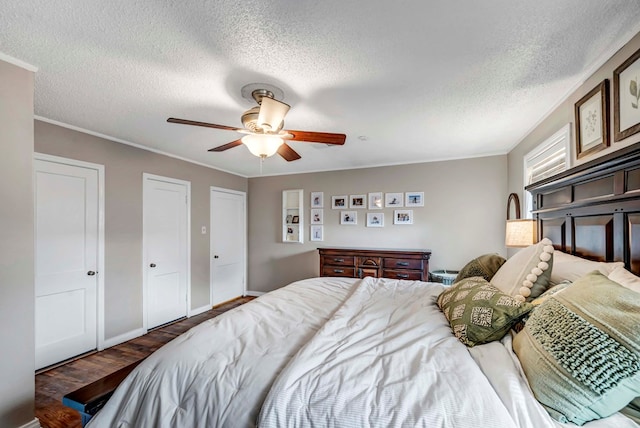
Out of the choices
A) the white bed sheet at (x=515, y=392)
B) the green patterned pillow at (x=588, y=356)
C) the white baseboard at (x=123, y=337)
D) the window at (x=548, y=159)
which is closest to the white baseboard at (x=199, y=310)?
the white baseboard at (x=123, y=337)

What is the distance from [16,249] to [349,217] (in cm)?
375

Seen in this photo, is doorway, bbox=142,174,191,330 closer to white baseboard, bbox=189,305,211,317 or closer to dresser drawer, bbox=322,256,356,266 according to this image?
white baseboard, bbox=189,305,211,317

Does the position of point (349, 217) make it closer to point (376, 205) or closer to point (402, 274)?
point (376, 205)

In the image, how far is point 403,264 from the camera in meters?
3.73

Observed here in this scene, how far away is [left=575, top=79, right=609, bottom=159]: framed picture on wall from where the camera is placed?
1.59 m

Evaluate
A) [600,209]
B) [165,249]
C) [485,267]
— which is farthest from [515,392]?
[165,249]

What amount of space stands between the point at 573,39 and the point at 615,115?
490 millimetres

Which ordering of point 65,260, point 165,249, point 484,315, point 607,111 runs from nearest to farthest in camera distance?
1. point 484,315
2. point 607,111
3. point 65,260
4. point 165,249

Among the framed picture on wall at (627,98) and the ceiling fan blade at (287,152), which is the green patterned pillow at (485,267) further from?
the ceiling fan blade at (287,152)

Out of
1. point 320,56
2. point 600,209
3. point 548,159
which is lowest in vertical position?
point 600,209

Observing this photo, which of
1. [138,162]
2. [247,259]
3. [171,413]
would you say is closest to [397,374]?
[171,413]

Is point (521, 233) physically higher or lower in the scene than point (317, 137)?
lower

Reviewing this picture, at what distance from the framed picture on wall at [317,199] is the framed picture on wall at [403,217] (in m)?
1.27

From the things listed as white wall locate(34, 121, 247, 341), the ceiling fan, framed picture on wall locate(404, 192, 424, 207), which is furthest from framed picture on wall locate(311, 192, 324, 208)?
the ceiling fan
